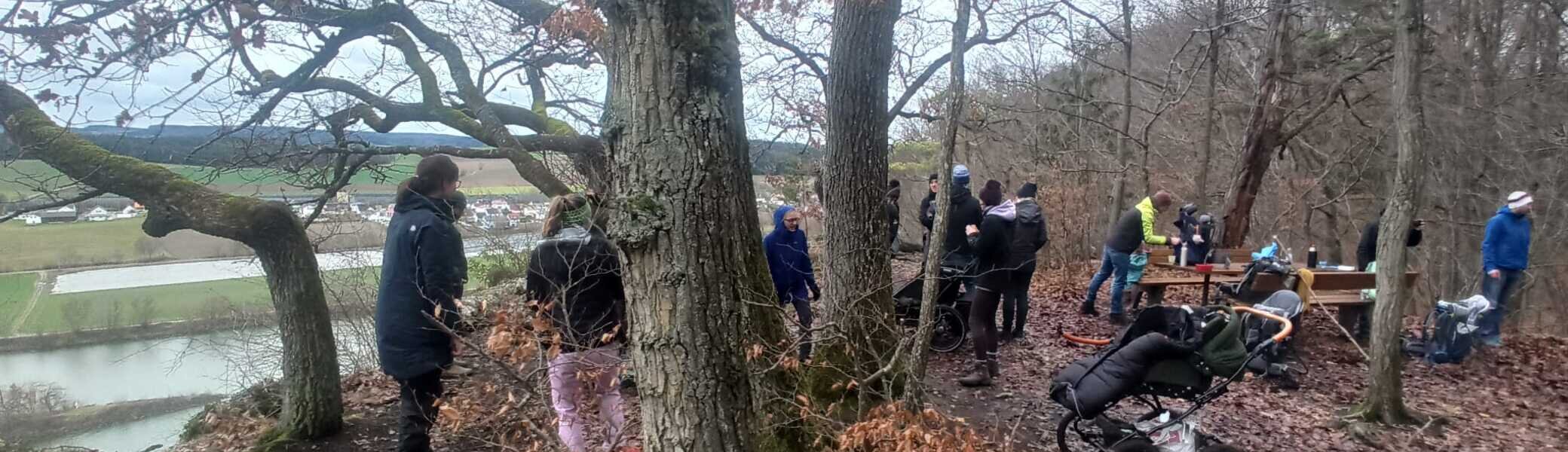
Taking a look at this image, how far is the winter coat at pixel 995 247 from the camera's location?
18.1 ft

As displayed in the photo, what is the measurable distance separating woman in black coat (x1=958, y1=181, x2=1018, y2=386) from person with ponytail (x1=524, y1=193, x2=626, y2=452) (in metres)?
2.86

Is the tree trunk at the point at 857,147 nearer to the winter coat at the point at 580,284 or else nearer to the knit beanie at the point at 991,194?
the knit beanie at the point at 991,194

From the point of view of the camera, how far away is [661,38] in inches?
84.9

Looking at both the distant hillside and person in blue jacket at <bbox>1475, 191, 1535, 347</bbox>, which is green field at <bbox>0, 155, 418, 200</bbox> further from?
person in blue jacket at <bbox>1475, 191, 1535, 347</bbox>

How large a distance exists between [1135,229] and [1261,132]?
4179mm

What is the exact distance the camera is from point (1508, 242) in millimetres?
7062

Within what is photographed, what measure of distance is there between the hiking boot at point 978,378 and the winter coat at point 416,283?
3742 mm

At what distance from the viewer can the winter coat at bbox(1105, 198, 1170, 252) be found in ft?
24.8

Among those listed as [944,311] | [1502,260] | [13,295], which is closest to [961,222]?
[944,311]

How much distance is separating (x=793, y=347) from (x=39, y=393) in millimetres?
13530

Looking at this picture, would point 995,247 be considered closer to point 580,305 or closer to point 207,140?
point 580,305

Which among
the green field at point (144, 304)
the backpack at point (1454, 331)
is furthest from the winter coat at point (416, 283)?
the backpack at point (1454, 331)

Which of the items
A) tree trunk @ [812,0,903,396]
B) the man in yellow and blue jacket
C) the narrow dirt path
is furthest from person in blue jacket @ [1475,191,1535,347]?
the narrow dirt path

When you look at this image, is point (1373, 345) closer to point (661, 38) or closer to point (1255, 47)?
point (661, 38)
